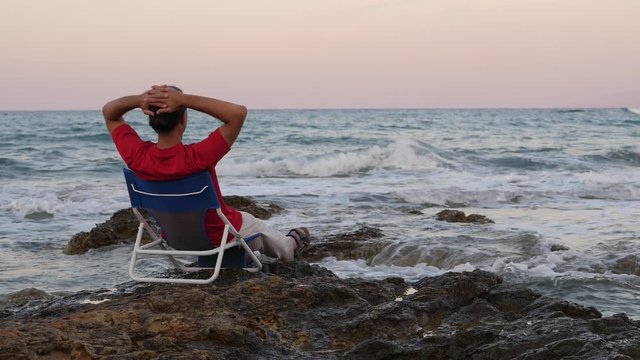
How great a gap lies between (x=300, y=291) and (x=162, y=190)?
1037 millimetres

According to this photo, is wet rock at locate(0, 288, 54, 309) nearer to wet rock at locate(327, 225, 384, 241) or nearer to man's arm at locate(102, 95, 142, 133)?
man's arm at locate(102, 95, 142, 133)

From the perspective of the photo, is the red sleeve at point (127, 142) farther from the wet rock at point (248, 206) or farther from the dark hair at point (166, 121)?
the wet rock at point (248, 206)

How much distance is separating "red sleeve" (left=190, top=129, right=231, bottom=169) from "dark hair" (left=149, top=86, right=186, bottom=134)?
0.67ft

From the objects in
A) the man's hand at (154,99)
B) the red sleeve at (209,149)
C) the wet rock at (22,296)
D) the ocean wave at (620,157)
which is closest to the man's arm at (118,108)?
the man's hand at (154,99)

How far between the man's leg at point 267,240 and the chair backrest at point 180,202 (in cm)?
32

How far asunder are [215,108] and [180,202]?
63 centimetres

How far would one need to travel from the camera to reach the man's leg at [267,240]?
17.3 ft

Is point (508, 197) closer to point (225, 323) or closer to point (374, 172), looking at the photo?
point (374, 172)

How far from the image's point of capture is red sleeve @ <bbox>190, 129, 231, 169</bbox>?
15.0ft

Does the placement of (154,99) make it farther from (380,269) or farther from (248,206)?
(248,206)

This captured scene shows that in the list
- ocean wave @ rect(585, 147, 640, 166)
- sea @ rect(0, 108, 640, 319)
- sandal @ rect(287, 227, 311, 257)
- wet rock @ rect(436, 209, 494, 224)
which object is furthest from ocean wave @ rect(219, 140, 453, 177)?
sandal @ rect(287, 227, 311, 257)

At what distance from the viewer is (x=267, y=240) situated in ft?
17.6

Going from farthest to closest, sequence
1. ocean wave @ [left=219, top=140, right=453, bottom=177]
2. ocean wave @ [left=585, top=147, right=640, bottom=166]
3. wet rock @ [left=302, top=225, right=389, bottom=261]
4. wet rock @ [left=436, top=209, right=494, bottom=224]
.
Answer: ocean wave @ [left=585, top=147, right=640, bottom=166], ocean wave @ [left=219, top=140, right=453, bottom=177], wet rock @ [left=436, top=209, right=494, bottom=224], wet rock @ [left=302, top=225, right=389, bottom=261]

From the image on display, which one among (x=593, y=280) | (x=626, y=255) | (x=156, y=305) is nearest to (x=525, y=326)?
(x=156, y=305)
